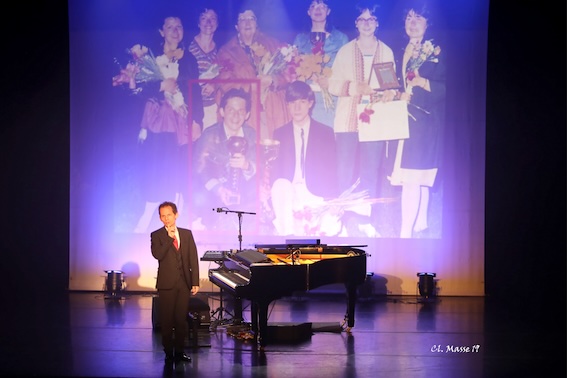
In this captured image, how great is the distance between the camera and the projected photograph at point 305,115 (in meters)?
9.54

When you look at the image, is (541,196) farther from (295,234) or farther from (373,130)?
(295,234)

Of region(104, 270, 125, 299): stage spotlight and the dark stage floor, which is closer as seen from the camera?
the dark stage floor

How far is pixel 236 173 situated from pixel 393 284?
252 cm

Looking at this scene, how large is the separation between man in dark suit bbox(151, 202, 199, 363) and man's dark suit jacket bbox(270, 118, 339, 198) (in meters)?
3.59

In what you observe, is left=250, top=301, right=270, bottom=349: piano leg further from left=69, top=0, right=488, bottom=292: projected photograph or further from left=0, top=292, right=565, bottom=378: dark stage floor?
left=69, top=0, right=488, bottom=292: projected photograph

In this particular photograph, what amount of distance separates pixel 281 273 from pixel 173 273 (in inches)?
40.0

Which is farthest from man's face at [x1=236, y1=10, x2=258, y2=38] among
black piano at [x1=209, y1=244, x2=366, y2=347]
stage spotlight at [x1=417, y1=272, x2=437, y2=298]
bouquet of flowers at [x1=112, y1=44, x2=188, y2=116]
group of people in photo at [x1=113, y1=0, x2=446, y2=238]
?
stage spotlight at [x1=417, y1=272, x2=437, y2=298]

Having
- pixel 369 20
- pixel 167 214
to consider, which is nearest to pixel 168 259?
pixel 167 214

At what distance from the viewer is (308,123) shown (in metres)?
9.59

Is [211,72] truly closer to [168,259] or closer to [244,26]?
→ [244,26]

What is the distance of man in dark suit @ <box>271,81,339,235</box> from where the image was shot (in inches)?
376

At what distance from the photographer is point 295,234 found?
955 cm

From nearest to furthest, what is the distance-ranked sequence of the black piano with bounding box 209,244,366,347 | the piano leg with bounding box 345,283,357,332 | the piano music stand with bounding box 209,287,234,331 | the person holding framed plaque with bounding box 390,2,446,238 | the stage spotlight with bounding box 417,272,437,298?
the black piano with bounding box 209,244,366,347 < the piano leg with bounding box 345,283,357,332 < the piano music stand with bounding box 209,287,234,331 < the stage spotlight with bounding box 417,272,437,298 < the person holding framed plaque with bounding box 390,2,446,238

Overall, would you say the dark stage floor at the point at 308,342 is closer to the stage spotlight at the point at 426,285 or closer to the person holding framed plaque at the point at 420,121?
the stage spotlight at the point at 426,285
